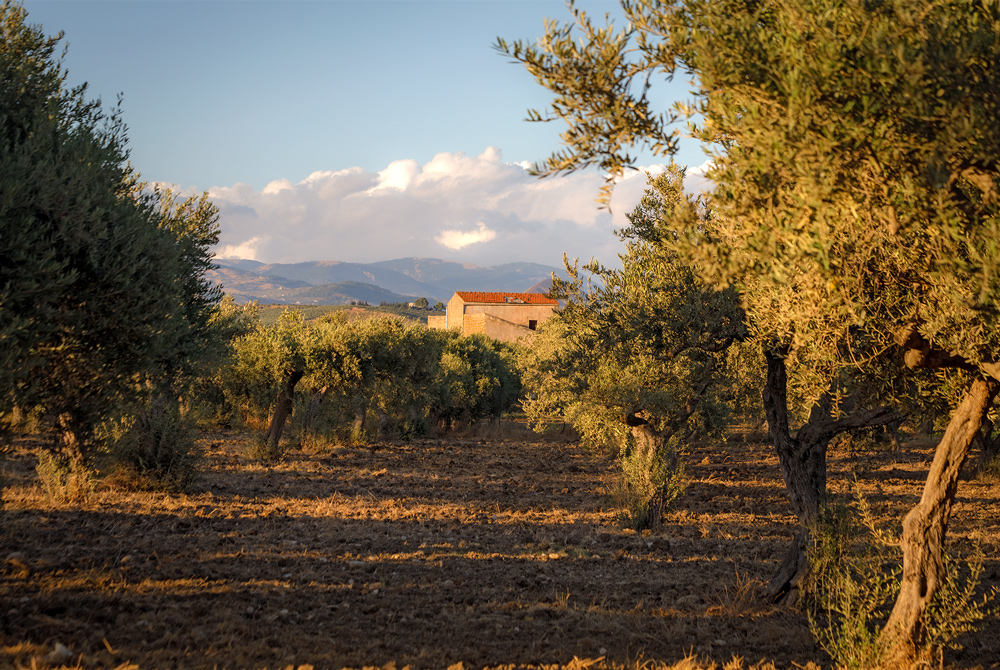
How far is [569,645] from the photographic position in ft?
23.6

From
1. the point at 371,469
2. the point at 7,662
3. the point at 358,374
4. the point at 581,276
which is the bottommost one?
the point at 371,469

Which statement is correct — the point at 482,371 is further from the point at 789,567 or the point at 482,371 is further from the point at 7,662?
the point at 7,662

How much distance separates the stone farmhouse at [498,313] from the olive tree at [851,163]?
72.0 m

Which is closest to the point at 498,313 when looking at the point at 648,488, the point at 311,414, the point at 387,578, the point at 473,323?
the point at 473,323

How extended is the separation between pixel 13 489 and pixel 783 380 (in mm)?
15741

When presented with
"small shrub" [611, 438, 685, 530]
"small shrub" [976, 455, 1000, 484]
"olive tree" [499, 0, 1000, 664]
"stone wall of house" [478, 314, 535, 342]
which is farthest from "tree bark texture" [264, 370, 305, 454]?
"stone wall of house" [478, 314, 535, 342]

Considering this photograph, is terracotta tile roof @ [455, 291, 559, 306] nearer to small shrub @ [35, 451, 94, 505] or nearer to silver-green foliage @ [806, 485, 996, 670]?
small shrub @ [35, 451, 94, 505]

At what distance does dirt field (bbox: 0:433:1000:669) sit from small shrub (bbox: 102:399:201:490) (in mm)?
616

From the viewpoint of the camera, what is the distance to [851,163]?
15.9ft

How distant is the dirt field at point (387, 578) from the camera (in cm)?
660

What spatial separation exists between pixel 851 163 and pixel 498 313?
261ft

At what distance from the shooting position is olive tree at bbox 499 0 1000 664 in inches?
175

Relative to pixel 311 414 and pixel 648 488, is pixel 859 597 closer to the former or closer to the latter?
pixel 648 488

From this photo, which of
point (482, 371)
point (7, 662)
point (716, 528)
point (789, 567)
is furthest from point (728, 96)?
point (482, 371)
